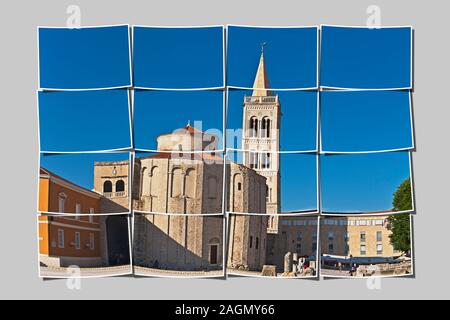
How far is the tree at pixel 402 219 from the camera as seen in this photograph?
22438mm

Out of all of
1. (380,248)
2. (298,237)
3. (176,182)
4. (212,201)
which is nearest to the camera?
(298,237)

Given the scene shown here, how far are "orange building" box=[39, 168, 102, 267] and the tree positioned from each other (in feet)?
21.9

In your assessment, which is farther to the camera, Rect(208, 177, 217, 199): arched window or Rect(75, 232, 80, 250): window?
Rect(208, 177, 217, 199): arched window

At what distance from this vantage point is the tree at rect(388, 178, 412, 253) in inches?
883

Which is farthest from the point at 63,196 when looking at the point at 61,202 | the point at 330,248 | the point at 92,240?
the point at 330,248

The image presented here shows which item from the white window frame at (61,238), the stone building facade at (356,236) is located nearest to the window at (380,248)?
the stone building facade at (356,236)

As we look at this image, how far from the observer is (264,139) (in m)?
22.9

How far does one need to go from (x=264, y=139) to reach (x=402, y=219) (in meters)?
3.59

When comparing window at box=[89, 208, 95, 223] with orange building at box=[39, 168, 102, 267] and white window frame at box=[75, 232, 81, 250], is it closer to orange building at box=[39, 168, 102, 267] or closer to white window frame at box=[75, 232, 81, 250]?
orange building at box=[39, 168, 102, 267]

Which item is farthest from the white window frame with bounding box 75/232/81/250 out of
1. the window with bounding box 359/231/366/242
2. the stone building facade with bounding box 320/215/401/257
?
the window with bounding box 359/231/366/242

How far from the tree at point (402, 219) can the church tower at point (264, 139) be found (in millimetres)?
2622

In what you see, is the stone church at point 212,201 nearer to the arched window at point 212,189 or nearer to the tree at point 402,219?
the arched window at point 212,189

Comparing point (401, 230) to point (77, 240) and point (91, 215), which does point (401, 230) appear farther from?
point (77, 240)

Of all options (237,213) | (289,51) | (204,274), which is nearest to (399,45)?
(289,51)
